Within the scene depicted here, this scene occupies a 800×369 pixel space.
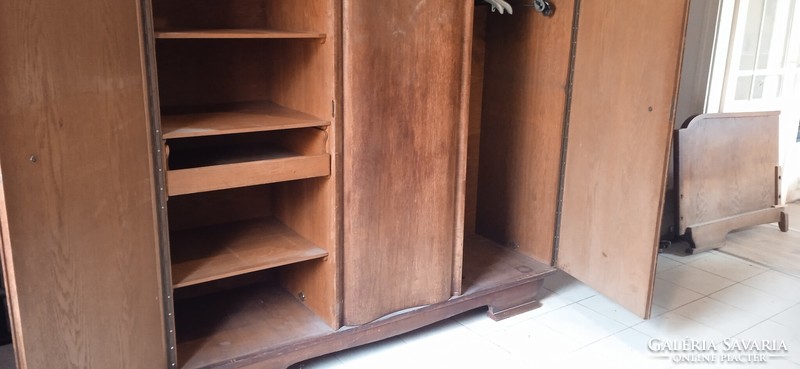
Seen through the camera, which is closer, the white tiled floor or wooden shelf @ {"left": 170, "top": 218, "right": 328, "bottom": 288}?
wooden shelf @ {"left": 170, "top": 218, "right": 328, "bottom": 288}

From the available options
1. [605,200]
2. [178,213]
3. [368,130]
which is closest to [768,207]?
[605,200]

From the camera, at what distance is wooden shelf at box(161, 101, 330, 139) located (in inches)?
75.4

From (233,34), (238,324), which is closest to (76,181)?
(233,34)

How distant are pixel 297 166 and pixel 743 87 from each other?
9.96 feet

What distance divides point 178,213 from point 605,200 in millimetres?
1661

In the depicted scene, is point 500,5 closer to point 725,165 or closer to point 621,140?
point 621,140

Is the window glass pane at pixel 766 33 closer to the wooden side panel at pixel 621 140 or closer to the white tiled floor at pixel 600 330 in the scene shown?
the white tiled floor at pixel 600 330

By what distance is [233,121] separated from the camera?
6.81ft

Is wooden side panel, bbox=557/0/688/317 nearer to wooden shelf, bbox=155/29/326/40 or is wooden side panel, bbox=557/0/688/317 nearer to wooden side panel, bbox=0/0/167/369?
wooden shelf, bbox=155/29/326/40

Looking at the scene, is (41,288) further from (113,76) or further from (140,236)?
(113,76)

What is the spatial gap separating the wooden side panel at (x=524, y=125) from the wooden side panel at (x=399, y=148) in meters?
0.57

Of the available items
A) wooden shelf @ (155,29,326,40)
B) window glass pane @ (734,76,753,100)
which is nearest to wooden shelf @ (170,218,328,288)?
wooden shelf @ (155,29,326,40)

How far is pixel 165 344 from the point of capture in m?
1.93

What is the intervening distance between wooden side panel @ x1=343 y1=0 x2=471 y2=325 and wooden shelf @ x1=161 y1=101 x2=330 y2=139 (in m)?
0.20
